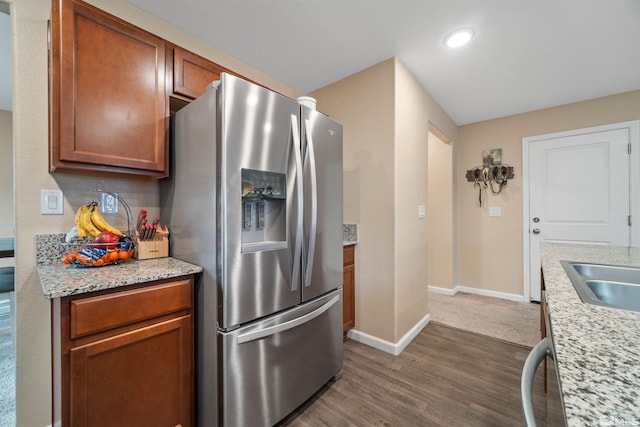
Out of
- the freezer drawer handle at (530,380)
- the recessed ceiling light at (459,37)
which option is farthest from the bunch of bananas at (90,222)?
the recessed ceiling light at (459,37)

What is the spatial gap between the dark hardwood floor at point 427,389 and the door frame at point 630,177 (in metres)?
1.48

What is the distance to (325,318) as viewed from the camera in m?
1.69

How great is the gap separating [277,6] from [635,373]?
212 cm

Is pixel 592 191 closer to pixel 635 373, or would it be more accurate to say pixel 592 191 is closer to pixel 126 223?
pixel 635 373

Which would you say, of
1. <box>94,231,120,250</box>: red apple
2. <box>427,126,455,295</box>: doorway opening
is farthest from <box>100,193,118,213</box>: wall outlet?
<box>427,126,455,295</box>: doorway opening

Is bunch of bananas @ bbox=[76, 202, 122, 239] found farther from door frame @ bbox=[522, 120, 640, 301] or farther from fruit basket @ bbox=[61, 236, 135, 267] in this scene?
door frame @ bbox=[522, 120, 640, 301]

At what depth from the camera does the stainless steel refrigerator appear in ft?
3.97

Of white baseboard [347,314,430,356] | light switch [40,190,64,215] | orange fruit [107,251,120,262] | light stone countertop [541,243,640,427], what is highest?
light switch [40,190,64,215]

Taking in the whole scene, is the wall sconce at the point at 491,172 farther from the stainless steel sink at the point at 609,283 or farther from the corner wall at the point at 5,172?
the corner wall at the point at 5,172

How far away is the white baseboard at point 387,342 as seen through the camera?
2148mm

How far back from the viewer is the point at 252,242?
1410 millimetres

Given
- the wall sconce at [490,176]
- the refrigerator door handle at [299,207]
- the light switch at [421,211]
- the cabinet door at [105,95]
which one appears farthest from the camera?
the wall sconce at [490,176]

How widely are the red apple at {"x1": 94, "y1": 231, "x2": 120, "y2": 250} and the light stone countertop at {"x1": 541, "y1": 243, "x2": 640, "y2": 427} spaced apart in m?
1.69

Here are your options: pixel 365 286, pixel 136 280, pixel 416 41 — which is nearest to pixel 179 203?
pixel 136 280
